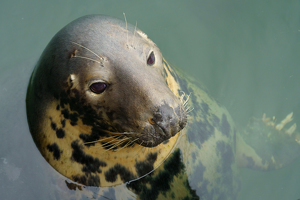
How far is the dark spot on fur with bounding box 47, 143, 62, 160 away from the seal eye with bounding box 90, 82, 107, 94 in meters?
0.64

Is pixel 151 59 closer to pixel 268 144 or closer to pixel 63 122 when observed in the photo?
pixel 63 122

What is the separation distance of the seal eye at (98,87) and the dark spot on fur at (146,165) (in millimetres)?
787

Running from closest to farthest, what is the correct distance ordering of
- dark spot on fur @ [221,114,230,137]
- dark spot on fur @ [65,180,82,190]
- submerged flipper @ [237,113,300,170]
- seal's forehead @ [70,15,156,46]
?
seal's forehead @ [70,15,156,46] → dark spot on fur @ [65,180,82,190] → dark spot on fur @ [221,114,230,137] → submerged flipper @ [237,113,300,170]

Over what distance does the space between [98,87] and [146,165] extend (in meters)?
0.89

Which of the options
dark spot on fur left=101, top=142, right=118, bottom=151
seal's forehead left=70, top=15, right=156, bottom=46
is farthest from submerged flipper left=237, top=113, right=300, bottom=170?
seal's forehead left=70, top=15, right=156, bottom=46

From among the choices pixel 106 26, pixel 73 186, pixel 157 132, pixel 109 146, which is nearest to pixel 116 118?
pixel 157 132

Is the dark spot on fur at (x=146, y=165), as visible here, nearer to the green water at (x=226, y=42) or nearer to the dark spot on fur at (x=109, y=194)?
the dark spot on fur at (x=109, y=194)

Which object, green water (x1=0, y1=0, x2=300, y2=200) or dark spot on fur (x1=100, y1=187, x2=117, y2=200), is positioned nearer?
dark spot on fur (x1=100, y1=187, x2=117, y2=200)

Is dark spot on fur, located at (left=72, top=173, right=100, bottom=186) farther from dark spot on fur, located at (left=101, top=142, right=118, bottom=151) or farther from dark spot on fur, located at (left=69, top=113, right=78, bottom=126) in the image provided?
dark spot on fur, located at (left=69, top=113, right=78, bottom=126)

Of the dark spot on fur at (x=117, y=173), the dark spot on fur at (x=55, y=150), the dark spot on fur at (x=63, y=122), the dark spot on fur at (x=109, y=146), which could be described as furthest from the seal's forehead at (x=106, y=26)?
the dark spot on fur at (x=117, y=173)

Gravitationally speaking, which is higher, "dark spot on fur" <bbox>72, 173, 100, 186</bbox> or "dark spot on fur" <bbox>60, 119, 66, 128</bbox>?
"dark spot on fur" <bbox>60, 119, 66, 128</bbox>

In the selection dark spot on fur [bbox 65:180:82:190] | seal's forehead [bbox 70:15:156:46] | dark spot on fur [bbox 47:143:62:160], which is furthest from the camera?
dark spot on fur [bbox 65:180:82:190]

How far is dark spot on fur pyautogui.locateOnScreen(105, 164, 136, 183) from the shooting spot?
221 cm

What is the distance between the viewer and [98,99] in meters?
1.81
